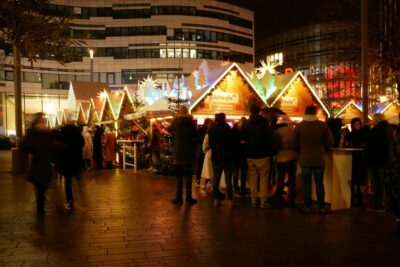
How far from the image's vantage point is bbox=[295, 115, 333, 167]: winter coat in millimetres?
8180

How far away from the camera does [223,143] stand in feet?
29.7

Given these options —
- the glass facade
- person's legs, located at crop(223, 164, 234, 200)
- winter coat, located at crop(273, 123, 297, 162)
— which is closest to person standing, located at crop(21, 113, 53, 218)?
person's legs, located at crop(223, 164, 234, 200)

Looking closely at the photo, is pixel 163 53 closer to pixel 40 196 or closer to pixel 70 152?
pixel 70 152

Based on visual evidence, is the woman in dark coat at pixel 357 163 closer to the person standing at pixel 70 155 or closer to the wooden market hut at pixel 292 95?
the person standing at pixel 70 155

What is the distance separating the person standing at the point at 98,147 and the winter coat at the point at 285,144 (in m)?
10.7

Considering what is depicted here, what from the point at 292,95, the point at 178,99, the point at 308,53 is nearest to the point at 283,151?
the point at 178,99

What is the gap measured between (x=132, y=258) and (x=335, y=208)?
4560mm

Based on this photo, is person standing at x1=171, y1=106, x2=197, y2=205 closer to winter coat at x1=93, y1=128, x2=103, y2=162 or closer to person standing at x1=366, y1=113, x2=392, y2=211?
person standing at x1=366, y1=113, x2=392, y2=211

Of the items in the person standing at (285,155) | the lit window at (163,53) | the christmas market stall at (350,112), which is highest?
the lit window at (163,53)

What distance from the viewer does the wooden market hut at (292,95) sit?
15.9 metres

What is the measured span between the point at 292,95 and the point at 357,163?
23.7 ft

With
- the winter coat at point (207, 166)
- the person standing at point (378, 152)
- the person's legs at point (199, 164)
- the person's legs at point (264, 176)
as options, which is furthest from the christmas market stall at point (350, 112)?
the person's legs at point (264, 176)

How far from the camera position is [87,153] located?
705 inches

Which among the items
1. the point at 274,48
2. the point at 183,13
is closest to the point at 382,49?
the point at 183,13
